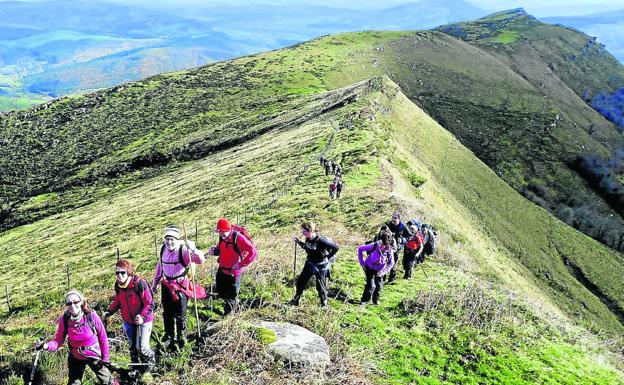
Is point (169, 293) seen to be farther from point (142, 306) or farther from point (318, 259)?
point (318, 259)

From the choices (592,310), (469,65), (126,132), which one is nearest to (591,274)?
(592,310)

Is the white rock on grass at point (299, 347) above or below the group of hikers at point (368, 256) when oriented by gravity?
below

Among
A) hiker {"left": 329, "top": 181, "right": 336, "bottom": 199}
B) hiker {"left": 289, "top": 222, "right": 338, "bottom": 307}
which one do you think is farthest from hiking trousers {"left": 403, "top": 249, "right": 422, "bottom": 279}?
hiker {"left": 329, "top": 181, "right": 336, "bottom": 199}

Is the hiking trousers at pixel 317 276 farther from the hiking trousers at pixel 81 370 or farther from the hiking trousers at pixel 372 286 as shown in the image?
the hiking trousers at pixel 81 370

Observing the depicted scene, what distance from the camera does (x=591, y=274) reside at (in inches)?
2347

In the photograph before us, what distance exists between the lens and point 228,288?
33.1ft

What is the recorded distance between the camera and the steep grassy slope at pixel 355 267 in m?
9.05

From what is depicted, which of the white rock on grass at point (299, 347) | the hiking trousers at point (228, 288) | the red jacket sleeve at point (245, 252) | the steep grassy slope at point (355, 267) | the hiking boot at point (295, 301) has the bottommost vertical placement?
the steep grassy slope at point (355, 267)

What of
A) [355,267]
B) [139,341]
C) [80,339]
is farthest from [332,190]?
[80,339]

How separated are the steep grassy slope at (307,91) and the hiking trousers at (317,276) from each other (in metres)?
58.4

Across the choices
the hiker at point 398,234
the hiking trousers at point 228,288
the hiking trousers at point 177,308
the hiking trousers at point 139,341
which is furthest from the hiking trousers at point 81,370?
the hiker at point 398,234

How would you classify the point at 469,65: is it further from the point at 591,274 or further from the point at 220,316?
the point at 220,316

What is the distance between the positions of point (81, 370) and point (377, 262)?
695 cm

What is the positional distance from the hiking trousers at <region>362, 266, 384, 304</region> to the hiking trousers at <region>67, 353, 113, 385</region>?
636 centimetres
